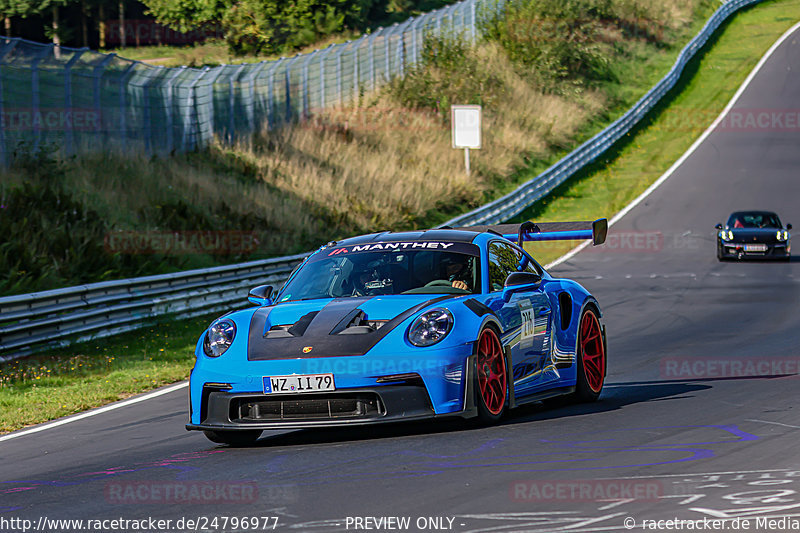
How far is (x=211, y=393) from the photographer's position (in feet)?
26.1

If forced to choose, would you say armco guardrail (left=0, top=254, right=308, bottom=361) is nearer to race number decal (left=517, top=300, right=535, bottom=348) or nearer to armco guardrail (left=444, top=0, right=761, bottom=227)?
race number decal (left=517, top=300, right=535, bottom=348)

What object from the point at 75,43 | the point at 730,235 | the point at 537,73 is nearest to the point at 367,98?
the point at 537,73

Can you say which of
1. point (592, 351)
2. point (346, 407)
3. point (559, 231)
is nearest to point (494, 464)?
point (346, 407)

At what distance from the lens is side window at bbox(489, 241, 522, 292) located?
9.14 m

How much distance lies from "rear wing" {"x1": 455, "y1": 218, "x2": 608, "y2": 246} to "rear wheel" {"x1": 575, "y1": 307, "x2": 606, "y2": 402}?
0.70 metres

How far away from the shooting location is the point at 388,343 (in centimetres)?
772

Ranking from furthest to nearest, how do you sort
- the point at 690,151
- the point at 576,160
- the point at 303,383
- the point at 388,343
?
the point at 690,151 → the point at 576,160 → the point at 388,343 → the point at 303,383

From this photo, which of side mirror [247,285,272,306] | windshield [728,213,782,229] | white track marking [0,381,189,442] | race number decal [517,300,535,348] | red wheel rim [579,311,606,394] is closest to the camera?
race number decal [517,300,535,348]

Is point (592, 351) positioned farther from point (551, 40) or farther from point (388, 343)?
point (551, 40)

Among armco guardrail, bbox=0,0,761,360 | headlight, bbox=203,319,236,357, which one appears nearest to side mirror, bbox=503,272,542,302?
headlight, bbox=203,319,236,357

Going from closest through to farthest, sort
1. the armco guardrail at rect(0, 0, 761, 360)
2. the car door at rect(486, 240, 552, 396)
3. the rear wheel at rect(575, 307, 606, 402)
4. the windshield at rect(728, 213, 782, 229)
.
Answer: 1. the car door at rect(486, 240, 552, 396)
2. the rear wheel at rect(575, 307, 606, 402)
3. the armco guardrail at rect(0, 0, 761, 360)
4. the windshield at rect(728, 213, 782, 229)

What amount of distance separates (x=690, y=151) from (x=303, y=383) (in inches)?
1766

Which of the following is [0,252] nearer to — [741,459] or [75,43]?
[741,459]

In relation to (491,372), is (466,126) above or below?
above
